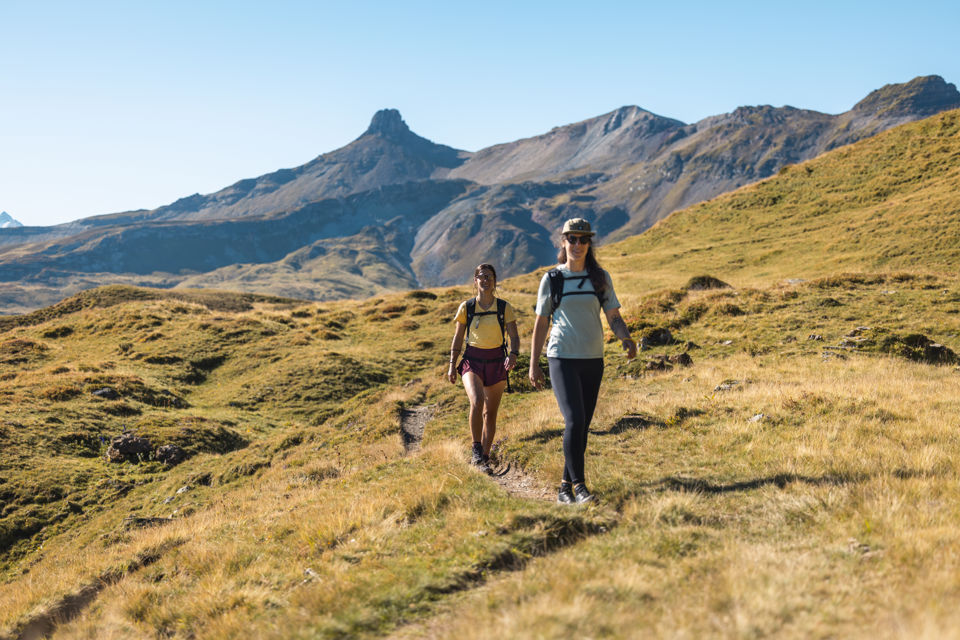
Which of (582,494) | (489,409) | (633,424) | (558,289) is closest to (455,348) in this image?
(489,409)

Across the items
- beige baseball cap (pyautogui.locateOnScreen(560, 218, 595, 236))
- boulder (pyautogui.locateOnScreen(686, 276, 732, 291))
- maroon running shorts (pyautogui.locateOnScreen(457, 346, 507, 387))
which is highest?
beige baseball cap (pyautogui.locateOnScreen(560, 218, 595, 236))

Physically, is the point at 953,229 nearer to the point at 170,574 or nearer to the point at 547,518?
the point at 547,518

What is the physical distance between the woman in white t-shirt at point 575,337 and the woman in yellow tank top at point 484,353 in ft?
7.02

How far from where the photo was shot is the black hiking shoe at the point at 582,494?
260 inches

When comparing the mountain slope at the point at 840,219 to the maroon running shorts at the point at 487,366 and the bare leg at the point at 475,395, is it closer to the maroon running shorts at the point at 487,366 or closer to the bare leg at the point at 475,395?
the maroon running shorts at the point at 487,366

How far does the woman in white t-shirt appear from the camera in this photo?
6.79 metres

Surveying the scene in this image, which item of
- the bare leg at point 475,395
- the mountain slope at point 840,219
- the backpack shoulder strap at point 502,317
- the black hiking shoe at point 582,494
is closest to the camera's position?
the black hiking shoe at point 582,494

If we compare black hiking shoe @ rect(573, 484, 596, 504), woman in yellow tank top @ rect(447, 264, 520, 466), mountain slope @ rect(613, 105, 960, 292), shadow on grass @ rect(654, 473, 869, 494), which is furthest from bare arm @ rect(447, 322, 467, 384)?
mountain slope @ rect(613, 105, 960, 292)

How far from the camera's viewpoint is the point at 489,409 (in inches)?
373

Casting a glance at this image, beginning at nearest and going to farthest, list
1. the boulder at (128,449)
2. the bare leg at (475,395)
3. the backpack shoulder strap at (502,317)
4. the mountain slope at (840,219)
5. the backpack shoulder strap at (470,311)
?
the bare leg at (475,395), the backpack shoulder strap at (502,317), the backpack shoulder strap at (470,311), the boulder at (128,449), the mountain slope at (840,219)

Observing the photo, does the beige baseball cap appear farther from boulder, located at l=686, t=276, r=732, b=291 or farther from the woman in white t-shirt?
boulder, located at l=686, t=276, r=732, b=291

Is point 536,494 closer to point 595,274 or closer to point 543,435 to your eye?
point 543,435

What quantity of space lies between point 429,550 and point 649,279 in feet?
135

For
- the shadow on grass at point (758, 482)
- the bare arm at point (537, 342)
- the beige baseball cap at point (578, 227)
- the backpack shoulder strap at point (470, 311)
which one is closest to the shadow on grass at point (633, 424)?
the shadow on grass at point (758, 482)
